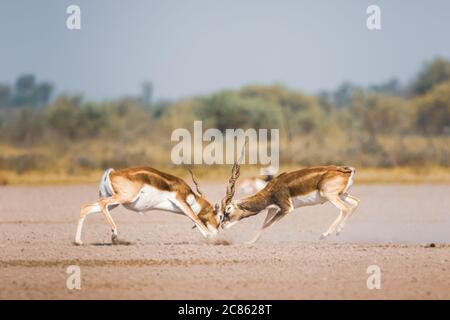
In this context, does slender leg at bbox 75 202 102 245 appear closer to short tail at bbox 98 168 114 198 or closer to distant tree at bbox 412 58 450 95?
short tail at bbox 98 168 114 198

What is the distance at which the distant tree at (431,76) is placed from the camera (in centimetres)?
6481

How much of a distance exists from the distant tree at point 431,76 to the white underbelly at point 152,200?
5010 cm

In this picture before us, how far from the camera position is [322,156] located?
36.0 meters

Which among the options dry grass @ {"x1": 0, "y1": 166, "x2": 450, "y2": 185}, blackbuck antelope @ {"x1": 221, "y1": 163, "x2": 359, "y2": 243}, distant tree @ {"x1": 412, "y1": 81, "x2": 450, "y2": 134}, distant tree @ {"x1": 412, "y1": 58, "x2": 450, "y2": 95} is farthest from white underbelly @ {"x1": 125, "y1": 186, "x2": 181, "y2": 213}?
distant tree @ {"x1": 412, "y1": 58, "x2": 450, "y2": 95}

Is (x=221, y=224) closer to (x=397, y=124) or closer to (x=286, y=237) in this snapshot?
(x=286, y=237)

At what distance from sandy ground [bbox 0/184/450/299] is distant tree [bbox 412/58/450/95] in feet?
146


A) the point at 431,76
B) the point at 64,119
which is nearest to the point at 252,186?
the point at 64,119

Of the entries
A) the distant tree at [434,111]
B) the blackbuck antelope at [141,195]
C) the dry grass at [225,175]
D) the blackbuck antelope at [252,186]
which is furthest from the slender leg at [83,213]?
the distant tree at [434,111]

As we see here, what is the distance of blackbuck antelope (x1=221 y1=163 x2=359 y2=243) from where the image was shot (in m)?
15.7

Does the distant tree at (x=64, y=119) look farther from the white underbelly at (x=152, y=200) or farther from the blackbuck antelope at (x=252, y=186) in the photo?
the white underbelly at (x=152, y=200)

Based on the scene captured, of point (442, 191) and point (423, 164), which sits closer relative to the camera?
point (442, 191)

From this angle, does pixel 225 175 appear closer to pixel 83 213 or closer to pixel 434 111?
pixel 83 213
